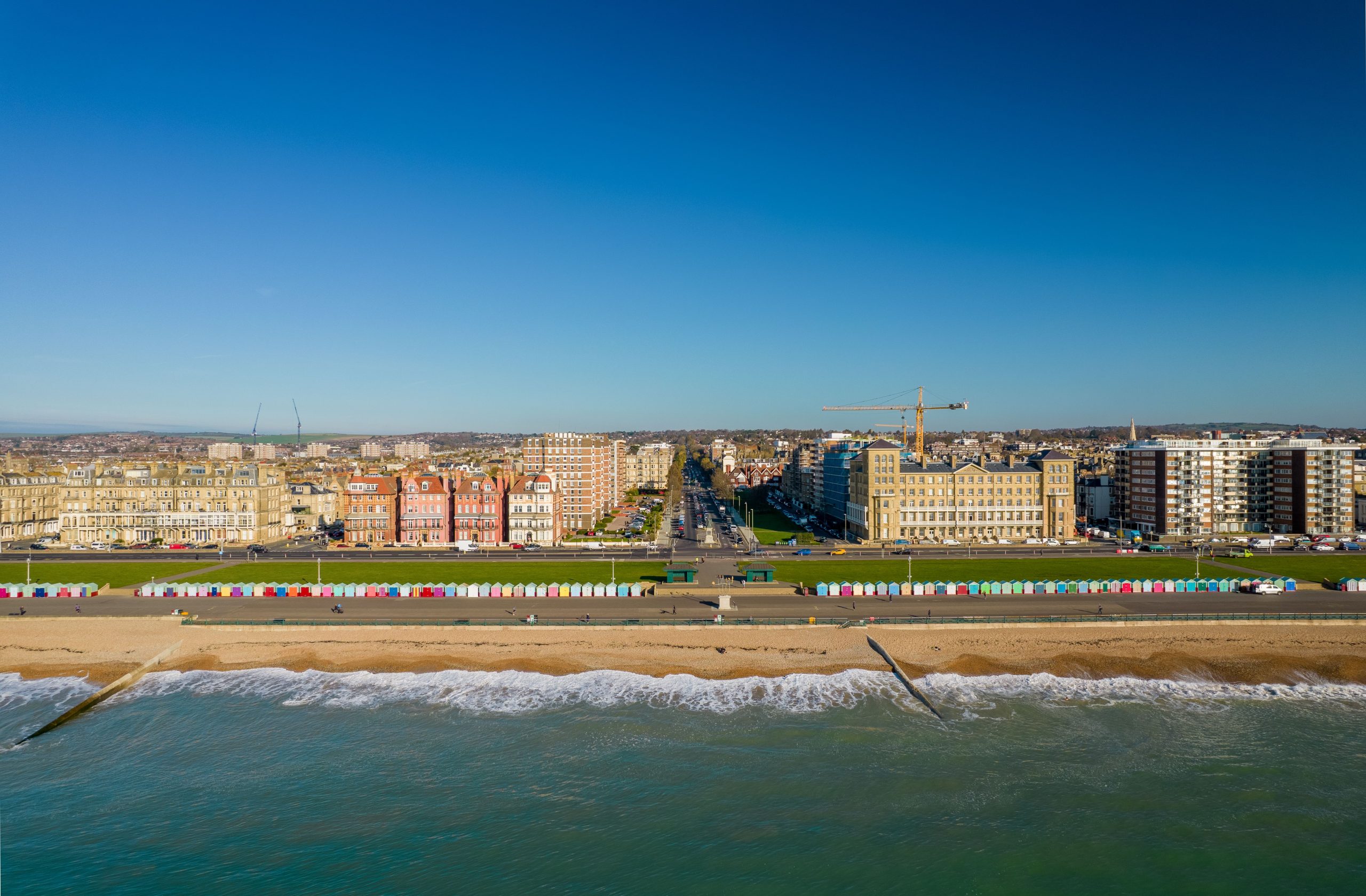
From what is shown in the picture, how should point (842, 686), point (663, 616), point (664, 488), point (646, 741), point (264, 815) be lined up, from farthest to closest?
point (664, 488) < point (663, 616) < point (842, 686) < point (646, 741) < point (264, 815)

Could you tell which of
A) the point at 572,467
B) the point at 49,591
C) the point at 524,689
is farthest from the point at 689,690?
the point at 572,467

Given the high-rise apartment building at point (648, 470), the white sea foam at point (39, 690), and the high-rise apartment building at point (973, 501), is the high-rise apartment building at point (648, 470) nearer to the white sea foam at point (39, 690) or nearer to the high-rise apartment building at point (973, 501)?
the high-rise apartment building at point (973, 501)

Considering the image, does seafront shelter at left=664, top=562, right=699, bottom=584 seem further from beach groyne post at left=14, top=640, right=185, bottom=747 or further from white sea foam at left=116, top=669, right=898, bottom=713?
beach groyne post at left=14, top=640, right=185, bottom=747

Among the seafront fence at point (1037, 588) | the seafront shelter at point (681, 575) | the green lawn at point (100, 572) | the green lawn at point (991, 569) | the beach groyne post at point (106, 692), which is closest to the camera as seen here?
the beach groyne post at point (106, 692)

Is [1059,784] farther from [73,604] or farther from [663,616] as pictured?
[73,604]

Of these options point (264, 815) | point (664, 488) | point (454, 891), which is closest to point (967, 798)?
point (454, 891)

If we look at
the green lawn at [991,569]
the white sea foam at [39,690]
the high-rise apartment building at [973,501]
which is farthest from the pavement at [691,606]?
the high-rise apartment building at [973,501]
